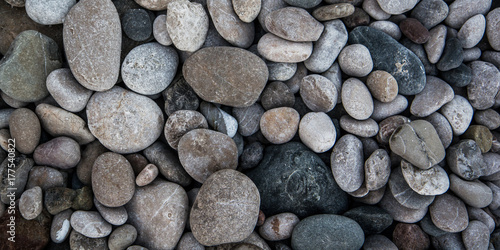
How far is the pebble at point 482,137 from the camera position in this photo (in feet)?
8.18

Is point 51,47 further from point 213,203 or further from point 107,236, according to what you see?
point 213,203

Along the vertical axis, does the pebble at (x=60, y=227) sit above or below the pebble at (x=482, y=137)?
below

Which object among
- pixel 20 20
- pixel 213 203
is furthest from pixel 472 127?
pixel 20 20

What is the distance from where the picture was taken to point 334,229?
2.30m

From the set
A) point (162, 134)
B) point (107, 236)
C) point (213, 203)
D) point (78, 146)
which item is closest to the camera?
point (213, 203)

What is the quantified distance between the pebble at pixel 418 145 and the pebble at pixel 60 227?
2.45m

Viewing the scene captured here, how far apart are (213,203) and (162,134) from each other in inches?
31.5

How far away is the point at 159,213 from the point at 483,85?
2.76m

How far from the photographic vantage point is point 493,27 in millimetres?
2531

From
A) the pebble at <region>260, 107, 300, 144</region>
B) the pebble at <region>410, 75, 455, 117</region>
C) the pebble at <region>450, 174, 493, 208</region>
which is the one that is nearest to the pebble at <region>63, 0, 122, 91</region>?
the pebble at <region>260, 107, 300, 144</region>

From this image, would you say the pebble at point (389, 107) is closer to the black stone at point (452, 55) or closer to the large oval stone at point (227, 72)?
the black stone at point (452, 55)

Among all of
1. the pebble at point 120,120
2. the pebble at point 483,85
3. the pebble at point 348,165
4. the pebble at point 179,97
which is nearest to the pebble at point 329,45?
the pebble at point 348,165

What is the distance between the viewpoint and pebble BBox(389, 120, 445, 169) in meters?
2.26

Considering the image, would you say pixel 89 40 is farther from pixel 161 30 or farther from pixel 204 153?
pixel 204 153
